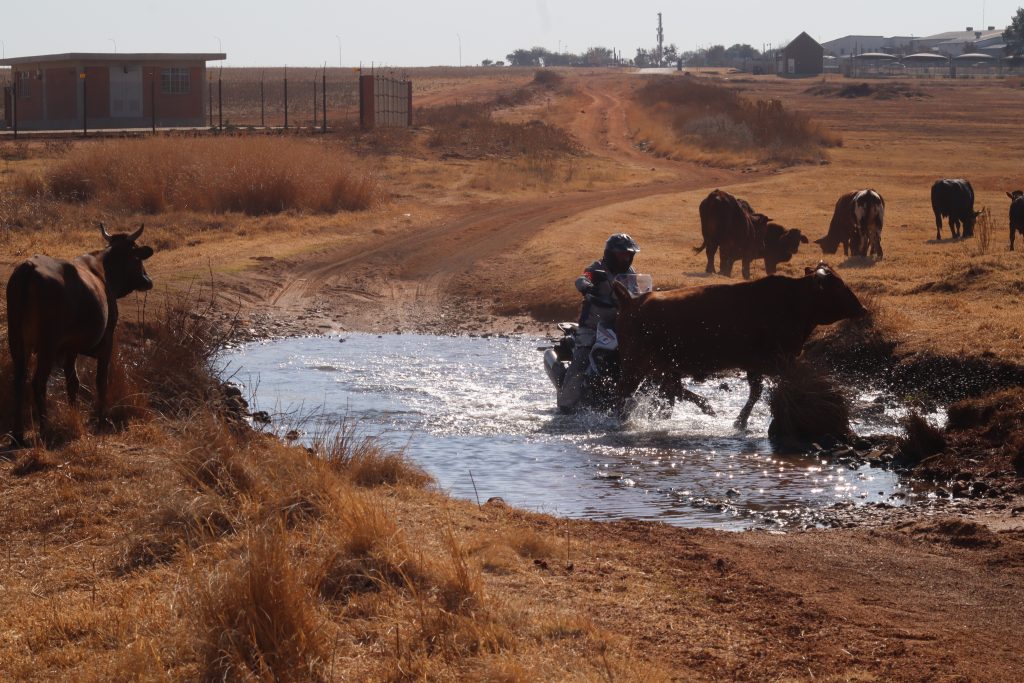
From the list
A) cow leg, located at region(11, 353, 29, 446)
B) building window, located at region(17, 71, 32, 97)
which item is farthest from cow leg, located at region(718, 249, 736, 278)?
building window, located at region(17, 71, 32, 97)

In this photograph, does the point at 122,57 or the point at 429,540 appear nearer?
the point at 429,540

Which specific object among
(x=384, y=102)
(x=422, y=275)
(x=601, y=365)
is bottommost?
(x=601, y=365)

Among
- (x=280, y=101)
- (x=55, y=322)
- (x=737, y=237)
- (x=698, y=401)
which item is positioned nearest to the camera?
(x=55, y=322)

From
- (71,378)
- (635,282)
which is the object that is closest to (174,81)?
(635,282)

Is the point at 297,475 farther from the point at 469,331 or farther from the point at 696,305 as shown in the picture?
the point at 469,331

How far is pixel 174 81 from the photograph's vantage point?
4909cm

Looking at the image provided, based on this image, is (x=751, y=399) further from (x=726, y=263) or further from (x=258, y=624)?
(x=726, y=263)

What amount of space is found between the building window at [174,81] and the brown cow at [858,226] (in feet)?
113

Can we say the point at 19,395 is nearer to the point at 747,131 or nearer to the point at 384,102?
the point at 384,102

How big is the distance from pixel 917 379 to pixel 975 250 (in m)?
8.24

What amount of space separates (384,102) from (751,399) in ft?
130

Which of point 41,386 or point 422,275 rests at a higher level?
point 41,386

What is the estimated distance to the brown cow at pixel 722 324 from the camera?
11.3 metres

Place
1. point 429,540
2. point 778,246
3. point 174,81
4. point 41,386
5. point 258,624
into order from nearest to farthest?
point 258,624
point 429,540
point 41,386
point 778,246
point 174,81
